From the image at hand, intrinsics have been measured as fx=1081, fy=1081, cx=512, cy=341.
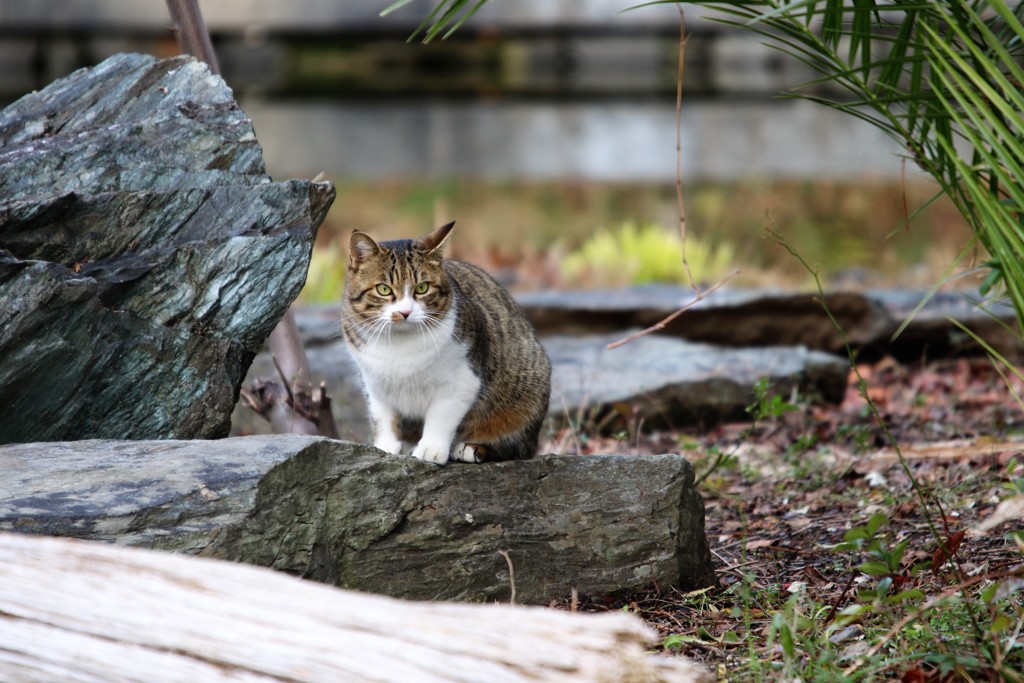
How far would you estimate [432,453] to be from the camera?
3.25 metres

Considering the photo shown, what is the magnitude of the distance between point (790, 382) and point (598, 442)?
113 cm

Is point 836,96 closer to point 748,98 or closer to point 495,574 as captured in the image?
point 748,98

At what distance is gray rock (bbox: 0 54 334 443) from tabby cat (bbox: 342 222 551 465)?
10.5 inches

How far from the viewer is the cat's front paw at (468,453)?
11.0 ft

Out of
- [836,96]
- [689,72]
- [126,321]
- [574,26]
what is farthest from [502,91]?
[126,321]

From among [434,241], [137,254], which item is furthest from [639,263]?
[137,254]

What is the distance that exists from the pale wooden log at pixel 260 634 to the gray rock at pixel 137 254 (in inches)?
40.8

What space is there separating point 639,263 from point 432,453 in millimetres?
5468

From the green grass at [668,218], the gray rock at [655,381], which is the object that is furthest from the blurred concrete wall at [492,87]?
the gray rock at [655,381]

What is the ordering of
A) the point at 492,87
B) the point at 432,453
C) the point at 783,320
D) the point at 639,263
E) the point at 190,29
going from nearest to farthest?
the point at 432,453, the point at 190,29, the point at 783,320, the point at 639,263, the point at 492,87

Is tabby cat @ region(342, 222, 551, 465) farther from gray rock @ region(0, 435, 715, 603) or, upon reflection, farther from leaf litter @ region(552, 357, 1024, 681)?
leaf litter @ region(552, 357, 1024, 681)

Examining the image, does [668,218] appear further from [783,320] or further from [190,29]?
[190,29]

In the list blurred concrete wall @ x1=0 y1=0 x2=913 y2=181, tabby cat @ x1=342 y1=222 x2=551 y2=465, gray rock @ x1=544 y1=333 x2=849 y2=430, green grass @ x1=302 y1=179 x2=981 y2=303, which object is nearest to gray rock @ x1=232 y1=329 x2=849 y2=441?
gray rock @ x1=544 y1=333 x2=849 y2=430

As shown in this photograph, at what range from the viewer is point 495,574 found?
10.1ft
